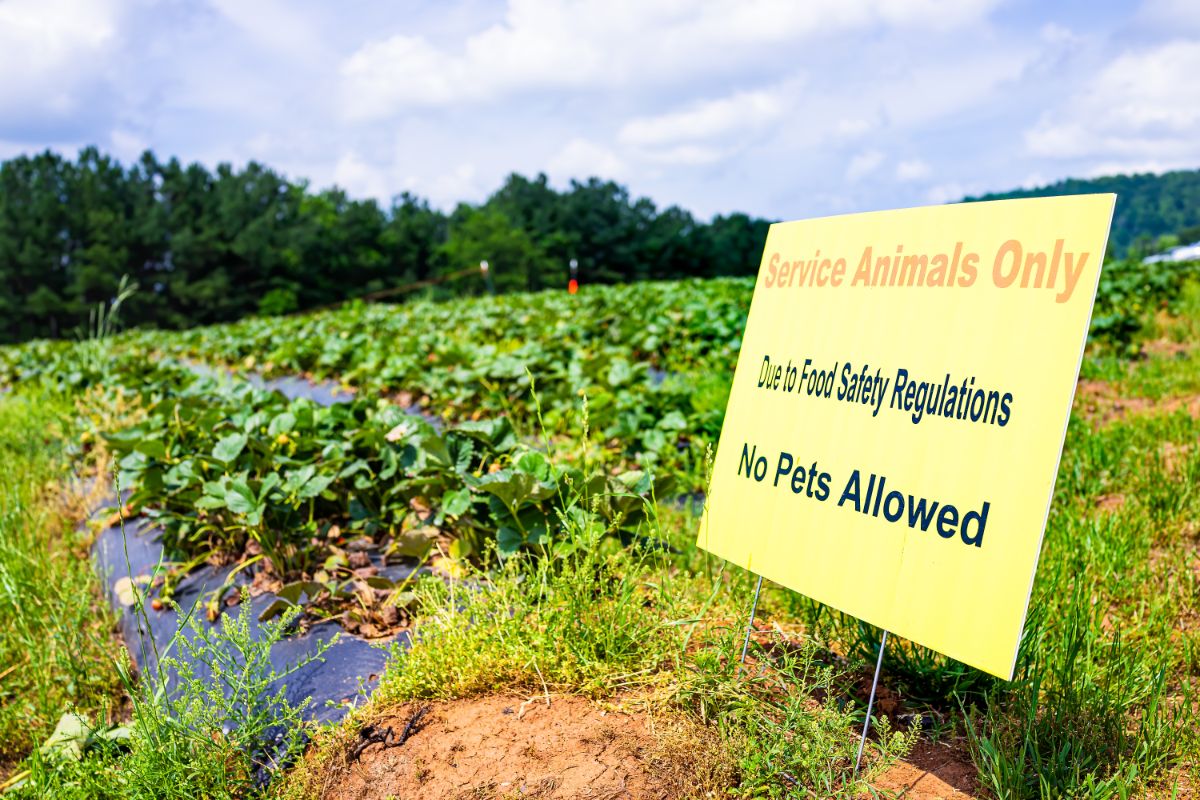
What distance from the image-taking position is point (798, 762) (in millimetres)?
1734

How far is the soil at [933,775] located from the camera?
1758 millimetres

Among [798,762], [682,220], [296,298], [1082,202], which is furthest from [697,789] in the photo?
[682,220]

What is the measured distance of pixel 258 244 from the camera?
45.6 metres

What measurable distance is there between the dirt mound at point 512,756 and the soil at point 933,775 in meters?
0.48

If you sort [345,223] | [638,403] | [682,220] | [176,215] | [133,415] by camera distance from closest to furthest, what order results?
[638,403], [133,415], [176,215], [345,223], [682,220]

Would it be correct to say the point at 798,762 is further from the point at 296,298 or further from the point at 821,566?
the point at 296,298

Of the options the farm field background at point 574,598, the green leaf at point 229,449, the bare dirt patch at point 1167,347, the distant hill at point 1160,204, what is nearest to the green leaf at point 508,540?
the farm field background at point 574,598

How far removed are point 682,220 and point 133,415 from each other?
65672 millimetres

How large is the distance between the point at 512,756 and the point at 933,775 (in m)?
0.94

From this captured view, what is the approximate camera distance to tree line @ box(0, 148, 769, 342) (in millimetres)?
42719

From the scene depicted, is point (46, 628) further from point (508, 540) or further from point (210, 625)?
point (508, 540)

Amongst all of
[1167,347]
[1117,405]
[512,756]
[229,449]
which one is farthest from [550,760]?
[1167,347]

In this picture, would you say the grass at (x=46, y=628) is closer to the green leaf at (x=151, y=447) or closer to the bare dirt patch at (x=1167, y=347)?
the green leaf at (x=151, y=447)

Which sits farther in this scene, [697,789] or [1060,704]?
[1060,704]
